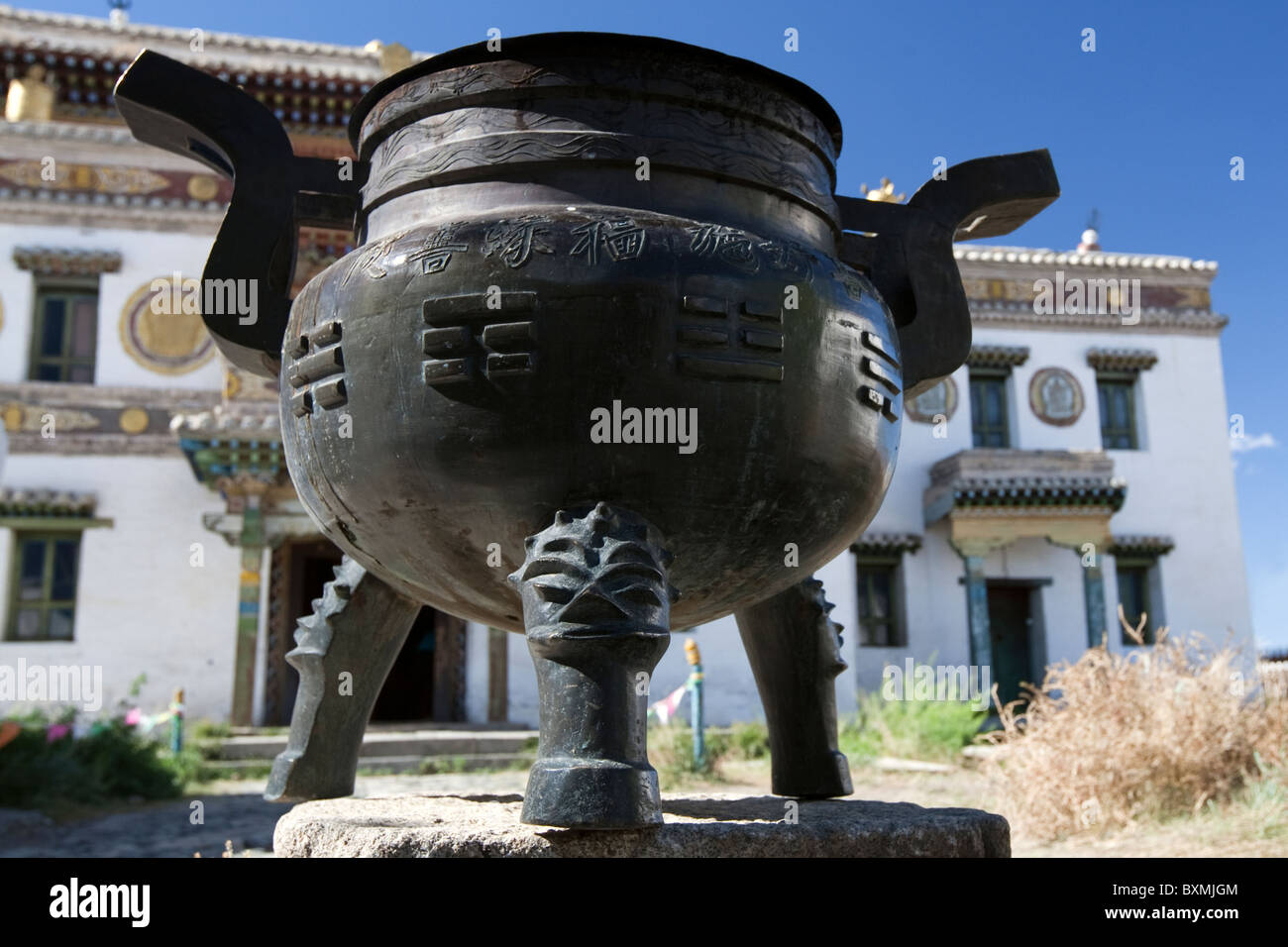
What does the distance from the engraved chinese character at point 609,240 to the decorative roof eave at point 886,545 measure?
46.3 ft

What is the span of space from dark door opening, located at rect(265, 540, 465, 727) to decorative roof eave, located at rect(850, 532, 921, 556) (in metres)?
6.32

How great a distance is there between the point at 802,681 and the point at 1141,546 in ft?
51.1

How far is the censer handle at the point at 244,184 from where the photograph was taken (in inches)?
95.0

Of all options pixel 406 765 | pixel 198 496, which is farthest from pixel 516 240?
pixel 198 496

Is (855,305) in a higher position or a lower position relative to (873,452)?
higher

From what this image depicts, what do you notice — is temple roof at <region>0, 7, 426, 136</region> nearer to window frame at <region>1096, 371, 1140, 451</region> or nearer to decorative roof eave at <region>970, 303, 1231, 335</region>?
decorative roof eave at <region>970, 303, 1231, 335</region>

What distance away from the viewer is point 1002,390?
17.2m

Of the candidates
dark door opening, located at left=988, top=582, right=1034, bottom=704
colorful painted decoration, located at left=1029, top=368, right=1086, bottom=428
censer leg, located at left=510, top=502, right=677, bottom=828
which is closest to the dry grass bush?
censer leg, located at left=510, top=502, right=677, bottom=828

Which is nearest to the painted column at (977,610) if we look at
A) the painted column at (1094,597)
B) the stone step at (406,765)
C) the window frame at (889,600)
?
the window frame at (889,600)

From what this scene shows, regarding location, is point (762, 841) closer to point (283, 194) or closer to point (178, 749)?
point (283, 194)

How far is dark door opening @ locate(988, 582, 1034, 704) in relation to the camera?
16281mm
